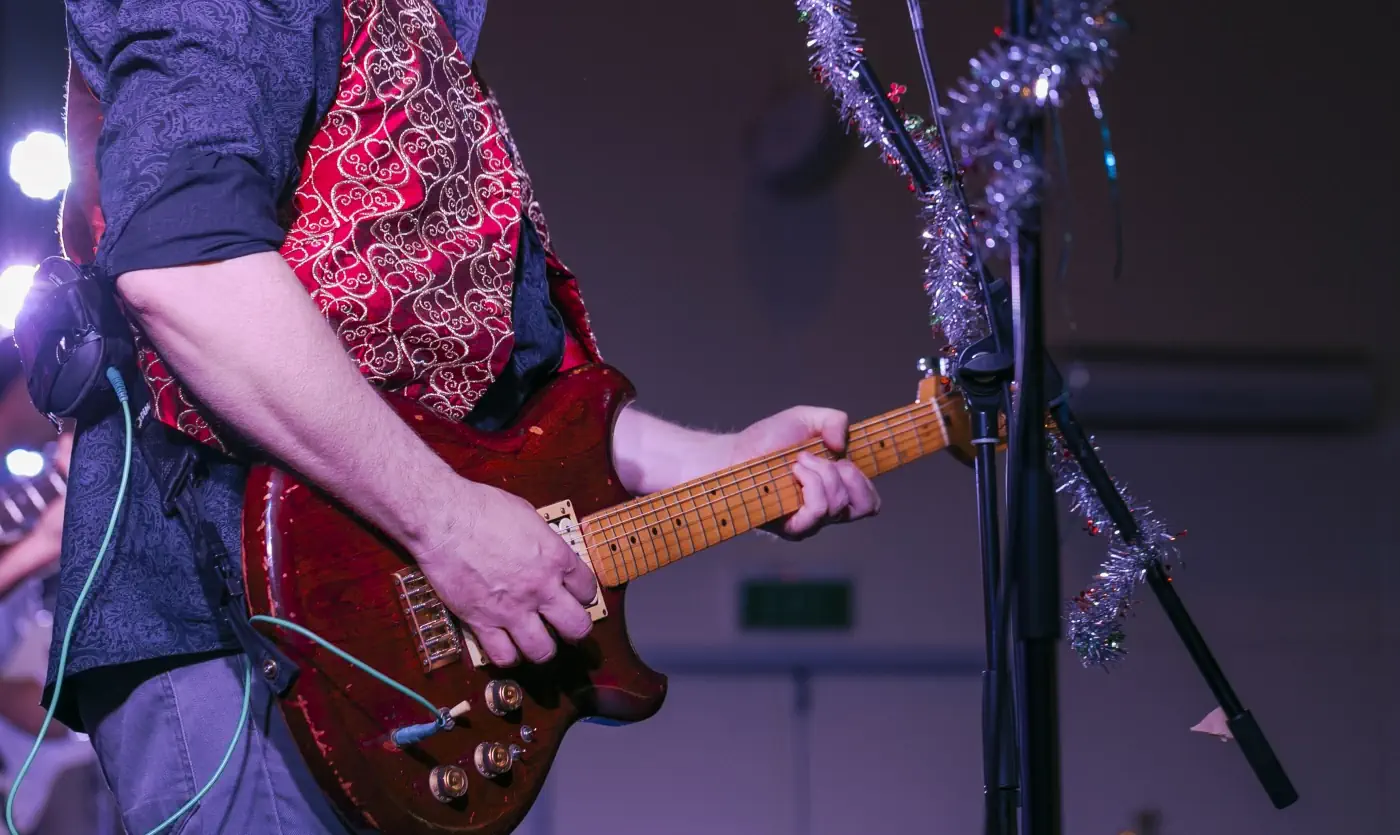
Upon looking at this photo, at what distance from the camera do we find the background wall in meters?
3.15

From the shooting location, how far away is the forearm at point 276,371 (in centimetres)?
91

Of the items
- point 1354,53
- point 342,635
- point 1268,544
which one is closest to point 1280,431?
point 1268,544

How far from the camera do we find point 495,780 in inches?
42.2

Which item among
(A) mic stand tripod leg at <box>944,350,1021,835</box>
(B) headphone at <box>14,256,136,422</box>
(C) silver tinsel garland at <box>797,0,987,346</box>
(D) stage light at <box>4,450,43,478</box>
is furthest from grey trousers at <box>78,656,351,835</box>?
(D) stage light at <box>4,450,43,478</box>

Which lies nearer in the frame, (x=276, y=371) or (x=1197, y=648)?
(x=276, y=371)

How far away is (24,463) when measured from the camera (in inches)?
116

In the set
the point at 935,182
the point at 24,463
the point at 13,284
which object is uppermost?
the point at 13,284

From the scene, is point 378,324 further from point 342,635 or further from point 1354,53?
Result: point 1354,53

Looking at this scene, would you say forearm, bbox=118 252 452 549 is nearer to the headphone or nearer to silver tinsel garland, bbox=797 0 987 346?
the headphone

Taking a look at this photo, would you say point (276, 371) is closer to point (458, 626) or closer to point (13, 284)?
point (458, 626)

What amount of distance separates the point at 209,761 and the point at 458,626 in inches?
9.2

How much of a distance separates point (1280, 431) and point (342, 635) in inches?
123

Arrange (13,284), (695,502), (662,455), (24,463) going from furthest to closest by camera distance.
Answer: (24,463), (13,284), (662,455), (695,502)

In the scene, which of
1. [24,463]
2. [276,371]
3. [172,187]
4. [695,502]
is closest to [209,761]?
[276,371]
